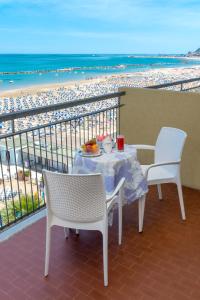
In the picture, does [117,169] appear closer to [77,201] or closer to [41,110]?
[77,201]

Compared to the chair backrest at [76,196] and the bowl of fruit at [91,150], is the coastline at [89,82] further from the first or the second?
the chair backrest at [76,196]

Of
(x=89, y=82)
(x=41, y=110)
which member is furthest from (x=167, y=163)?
(x=89, y=82)

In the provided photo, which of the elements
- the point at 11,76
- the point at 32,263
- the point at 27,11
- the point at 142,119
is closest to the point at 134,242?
the point at 32,263

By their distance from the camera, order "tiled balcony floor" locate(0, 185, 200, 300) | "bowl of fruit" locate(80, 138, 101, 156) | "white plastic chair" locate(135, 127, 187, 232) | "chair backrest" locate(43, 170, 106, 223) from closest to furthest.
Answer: "chair backrest" locate(43, 170, 106, 223) → "tiled balcony floor" locate(0, 185, 200, 300) → "bowl of fruit" locate(80, 138, 101, 156) → "white plastic chair" locate(135, 127, 187, 232)

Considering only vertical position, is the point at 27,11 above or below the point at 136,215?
above

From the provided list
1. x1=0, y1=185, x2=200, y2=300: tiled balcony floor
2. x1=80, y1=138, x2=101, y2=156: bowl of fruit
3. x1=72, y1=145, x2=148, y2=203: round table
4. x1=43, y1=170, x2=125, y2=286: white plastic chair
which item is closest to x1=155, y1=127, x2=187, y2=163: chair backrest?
x1=72, y1=145, x2=148, y2=203: round table

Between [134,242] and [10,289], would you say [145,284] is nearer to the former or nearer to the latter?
[134,242]

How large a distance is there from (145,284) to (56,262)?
0.75 meters

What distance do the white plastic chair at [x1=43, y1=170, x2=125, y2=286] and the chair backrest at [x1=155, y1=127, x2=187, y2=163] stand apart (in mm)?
1179

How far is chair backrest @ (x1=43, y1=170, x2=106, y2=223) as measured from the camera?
1.94 metres

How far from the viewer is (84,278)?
87.6 inches

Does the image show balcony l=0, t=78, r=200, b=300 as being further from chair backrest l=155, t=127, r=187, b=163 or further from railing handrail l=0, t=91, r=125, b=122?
chair backrest l=155, t=127, r=187, b=163

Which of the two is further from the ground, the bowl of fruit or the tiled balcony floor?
the bowl of fruit

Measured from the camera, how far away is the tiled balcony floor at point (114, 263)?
2.09 meters
